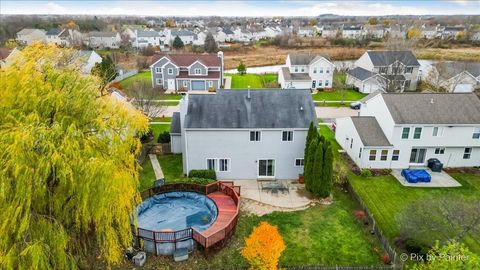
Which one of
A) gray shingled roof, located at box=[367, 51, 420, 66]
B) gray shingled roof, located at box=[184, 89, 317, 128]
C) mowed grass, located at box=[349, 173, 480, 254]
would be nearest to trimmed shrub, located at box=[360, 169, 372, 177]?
mowed grass, located at box=[349, 173, 480, 254]

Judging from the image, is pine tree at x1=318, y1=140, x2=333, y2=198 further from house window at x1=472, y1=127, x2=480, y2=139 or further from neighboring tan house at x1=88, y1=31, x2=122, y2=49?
neighboring tan house at x1=88, y1=31, x2=122, y2=49

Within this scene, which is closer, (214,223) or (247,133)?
(214,223)

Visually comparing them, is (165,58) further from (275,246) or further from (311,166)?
(275,246)

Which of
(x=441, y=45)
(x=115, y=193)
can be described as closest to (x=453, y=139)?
(x=115, y=193)

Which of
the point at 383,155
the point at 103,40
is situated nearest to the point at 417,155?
the point at 383,155

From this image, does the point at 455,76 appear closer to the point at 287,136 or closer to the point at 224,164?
the point at 287,136

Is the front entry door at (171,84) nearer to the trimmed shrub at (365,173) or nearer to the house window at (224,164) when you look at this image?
the house window at (224,164)
